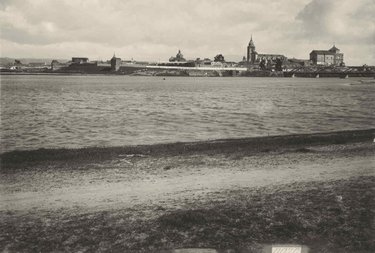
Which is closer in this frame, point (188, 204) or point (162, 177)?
point (188, 204)

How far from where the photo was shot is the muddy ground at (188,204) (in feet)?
19.9

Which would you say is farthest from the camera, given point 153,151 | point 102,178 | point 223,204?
point 153,151

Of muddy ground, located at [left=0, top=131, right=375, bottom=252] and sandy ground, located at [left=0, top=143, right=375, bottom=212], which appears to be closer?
muddy ground, located at [left=0, top=131, right=375, bottom=252]

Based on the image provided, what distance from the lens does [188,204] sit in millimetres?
7699

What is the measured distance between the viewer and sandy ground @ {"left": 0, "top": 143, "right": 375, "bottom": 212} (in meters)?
8.12

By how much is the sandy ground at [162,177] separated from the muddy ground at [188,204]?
2cm

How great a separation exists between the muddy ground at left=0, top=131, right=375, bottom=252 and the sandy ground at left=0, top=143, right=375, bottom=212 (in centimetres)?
2

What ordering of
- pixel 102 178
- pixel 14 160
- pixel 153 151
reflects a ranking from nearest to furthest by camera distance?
pixel 102 178, pixel 14 160, pixel 153 151

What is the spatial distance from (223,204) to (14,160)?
8.04 metres

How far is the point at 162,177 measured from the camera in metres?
9.96

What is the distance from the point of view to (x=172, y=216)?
22.7 ft

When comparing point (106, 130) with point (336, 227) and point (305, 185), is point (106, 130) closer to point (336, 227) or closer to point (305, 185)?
point (305, 185)

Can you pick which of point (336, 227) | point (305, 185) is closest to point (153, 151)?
point (305, 185)

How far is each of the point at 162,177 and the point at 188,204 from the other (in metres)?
2.36
